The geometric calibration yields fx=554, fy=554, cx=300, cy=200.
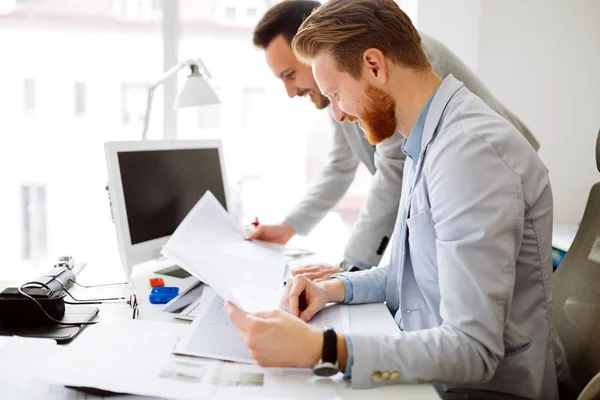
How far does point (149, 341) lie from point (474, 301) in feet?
1.66

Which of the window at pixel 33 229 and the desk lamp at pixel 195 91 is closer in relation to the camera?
the desk lamp at pixel 195 91

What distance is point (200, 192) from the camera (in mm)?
1711

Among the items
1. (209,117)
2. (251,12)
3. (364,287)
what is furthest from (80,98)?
(364,287)

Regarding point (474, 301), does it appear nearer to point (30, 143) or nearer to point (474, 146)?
point (474, 146)

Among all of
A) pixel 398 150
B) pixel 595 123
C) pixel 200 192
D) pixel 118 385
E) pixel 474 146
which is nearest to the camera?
pixel 118 385

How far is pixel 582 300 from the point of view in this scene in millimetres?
1158

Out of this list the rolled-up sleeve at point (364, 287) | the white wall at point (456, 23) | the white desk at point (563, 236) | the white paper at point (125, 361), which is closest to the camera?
the white paper at point (125, 361)

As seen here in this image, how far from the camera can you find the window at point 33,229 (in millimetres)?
2973

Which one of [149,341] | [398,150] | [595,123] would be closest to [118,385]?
[149,341]

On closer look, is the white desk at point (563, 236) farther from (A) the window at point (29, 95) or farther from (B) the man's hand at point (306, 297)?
(A) the window at point (29, 95)

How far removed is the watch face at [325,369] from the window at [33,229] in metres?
2.61

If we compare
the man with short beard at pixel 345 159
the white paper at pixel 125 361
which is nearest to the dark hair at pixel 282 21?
the man with short beard at pixel 345 159

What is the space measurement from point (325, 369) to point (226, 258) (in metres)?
0.55

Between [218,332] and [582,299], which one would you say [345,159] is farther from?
[218,332]
